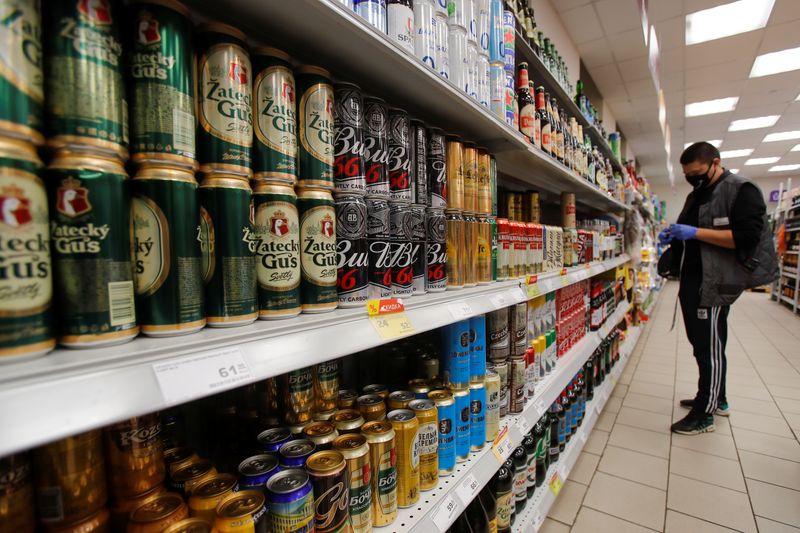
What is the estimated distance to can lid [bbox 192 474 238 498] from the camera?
563mm

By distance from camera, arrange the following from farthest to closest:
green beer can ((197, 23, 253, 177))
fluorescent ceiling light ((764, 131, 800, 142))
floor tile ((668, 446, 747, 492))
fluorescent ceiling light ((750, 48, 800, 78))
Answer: fluorescent ceiling light ((764, 131, 800, 142))
fluorescent ceiling light ((750, 48, 800, 78))
floor tile ((668, 446, 747, 492))
green beer can ((197, 23, 253, 177))

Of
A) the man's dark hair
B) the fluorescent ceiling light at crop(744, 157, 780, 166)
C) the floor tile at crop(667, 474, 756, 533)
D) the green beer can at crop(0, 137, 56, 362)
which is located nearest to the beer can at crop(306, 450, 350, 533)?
the green beer can at crop(0, 137, 56, 362)

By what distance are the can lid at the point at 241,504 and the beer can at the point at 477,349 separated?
687 mm

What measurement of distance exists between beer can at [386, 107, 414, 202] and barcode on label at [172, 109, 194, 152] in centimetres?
43

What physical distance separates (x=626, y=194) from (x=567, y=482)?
10.5 feet

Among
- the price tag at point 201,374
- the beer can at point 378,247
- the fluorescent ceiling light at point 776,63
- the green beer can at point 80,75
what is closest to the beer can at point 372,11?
the beer can at point 378,247

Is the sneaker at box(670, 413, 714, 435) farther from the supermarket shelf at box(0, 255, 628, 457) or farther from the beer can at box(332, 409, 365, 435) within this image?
the supermarket shelf at box(0, 255, 628, 457)

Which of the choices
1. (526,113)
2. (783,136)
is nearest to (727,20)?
(526,113)

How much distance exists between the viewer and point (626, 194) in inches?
155

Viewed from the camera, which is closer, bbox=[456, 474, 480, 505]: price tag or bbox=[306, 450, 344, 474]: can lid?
bbox=[306, 450, 344, 474]: can lid

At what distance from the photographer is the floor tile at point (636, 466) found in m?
1.96

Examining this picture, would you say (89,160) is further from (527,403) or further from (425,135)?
(527,403)

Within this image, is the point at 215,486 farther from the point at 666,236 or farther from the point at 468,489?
the point at 666,236

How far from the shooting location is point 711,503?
5.82ft
